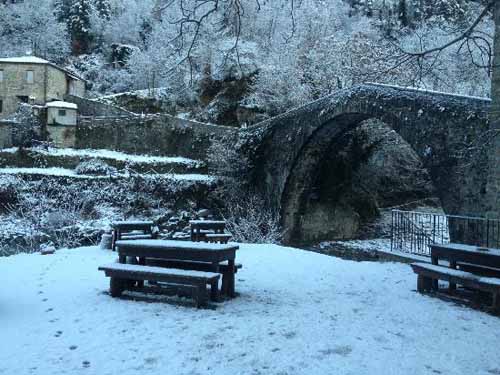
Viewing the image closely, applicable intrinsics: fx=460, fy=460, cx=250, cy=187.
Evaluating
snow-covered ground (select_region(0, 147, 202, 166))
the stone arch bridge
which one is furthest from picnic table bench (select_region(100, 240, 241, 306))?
snow-covered ground (select_region(0, 147, 202, 166))

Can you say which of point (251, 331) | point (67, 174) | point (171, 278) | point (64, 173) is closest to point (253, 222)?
point (67, 174)

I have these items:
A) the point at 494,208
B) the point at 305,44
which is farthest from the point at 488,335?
the point at 305,44

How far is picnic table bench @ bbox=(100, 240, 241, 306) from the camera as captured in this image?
215 inches

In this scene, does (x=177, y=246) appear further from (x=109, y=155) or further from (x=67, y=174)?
(x=109, y=155)

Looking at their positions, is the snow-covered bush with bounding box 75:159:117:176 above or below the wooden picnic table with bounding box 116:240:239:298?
above

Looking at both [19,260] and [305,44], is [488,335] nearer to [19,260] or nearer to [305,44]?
[19,260]

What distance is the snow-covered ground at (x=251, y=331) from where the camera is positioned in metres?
3.73

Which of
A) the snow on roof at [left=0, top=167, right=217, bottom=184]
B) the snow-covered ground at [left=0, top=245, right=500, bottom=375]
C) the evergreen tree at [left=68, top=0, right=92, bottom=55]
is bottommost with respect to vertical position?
the snow-covered ground at [left=0, top=245, right=500, bottom=375]

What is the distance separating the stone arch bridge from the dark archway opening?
0.06 meters

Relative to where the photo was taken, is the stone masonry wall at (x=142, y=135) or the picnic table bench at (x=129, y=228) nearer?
the picnic table bench at (x=129, y=228)

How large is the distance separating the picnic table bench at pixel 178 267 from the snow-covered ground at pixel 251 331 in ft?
0.87

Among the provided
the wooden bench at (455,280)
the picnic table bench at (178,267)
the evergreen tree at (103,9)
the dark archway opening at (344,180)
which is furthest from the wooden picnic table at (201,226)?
the evergreen tree at (103,9)

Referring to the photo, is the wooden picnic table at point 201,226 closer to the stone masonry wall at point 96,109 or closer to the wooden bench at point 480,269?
Result: the wooden bench at point 480,269

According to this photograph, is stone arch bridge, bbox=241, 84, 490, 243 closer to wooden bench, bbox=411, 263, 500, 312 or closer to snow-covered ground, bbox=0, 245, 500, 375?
wooden bench, bbox=411, 263, 500, 312
